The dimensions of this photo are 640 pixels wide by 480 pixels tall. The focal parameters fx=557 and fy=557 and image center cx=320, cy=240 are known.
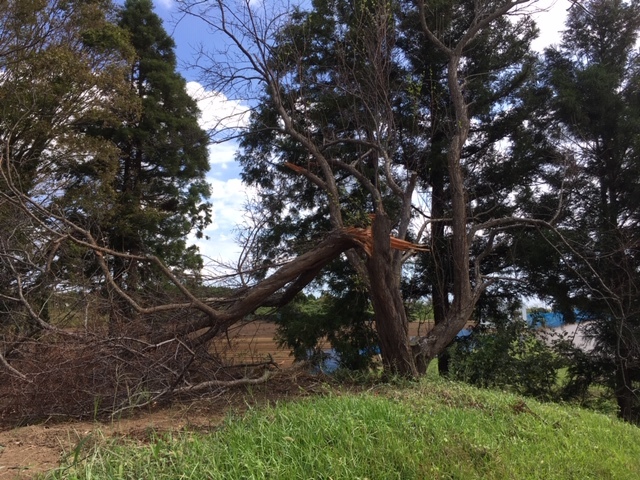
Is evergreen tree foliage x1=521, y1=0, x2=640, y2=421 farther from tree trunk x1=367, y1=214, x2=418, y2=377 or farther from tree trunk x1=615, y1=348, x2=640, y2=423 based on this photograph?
tree trunk x1=367, y1=214, x2=418, y2=377

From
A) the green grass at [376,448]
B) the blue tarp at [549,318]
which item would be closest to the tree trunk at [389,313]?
the green grass at [376,448]

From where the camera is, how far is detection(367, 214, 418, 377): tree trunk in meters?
7.96

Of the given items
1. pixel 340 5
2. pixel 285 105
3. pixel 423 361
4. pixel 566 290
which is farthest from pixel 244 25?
pixel 566 290

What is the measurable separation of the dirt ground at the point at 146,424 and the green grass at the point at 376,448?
375 millimetres

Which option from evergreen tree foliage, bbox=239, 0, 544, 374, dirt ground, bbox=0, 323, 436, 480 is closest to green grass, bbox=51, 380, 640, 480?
dirt ground, bbox=0, 323, 436, 480

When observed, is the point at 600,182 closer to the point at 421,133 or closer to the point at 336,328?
the point at 421,133

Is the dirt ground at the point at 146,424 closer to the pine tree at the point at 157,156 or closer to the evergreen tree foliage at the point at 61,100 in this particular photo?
the evergreen tree foliage at the point at 61,100

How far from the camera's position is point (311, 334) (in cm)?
1231

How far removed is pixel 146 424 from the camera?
525 centimetres

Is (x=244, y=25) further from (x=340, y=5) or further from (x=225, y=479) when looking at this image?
(x=225, y=479)

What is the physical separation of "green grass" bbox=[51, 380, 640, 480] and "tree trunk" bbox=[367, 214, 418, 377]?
2158mm

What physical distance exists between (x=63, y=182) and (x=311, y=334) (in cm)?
781

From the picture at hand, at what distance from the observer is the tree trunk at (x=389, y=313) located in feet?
26.1

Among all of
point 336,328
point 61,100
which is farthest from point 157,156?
point 336,328
